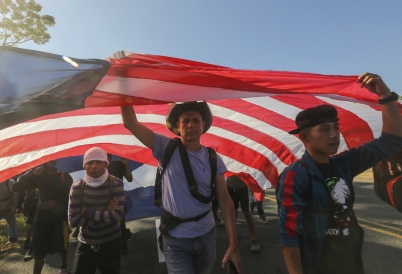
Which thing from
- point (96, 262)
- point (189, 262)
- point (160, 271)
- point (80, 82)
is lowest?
point (160, 271)

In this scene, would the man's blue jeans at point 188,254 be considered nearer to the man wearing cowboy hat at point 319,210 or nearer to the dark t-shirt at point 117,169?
the man wearing cowboy hat at point 319,210

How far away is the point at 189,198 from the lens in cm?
197

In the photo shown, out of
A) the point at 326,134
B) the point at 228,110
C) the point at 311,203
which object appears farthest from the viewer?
the point at 228,110

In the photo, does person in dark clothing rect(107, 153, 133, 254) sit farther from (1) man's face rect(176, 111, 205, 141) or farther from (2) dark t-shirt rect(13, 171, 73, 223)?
(1) man's face rect(176, 111, 205, 141)

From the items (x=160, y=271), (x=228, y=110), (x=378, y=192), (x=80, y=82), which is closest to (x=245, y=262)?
(x=160, y=271)

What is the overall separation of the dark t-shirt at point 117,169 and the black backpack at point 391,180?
377cm

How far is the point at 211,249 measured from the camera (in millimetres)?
2049

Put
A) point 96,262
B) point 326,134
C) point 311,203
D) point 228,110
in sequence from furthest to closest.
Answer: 1. point 228,110
2. point 96,262
3. point 326,134
4. point 311,203

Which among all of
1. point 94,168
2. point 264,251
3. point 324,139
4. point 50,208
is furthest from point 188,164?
point 264,251

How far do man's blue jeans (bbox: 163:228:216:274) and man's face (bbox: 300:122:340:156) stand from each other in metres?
0.93

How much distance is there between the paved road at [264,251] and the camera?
387 centimetres

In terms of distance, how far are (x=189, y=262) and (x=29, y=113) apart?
1316 mm

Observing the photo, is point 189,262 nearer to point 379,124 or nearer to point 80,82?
point 80,82

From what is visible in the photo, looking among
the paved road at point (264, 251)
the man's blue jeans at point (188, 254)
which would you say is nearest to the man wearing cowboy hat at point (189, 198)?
the man's blue jeans at point (188, 254)
